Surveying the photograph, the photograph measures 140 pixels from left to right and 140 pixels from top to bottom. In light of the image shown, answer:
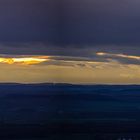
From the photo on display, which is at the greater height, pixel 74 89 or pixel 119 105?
pixel 119 105

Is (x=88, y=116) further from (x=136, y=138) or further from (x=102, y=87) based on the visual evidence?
(x=136, y=138)

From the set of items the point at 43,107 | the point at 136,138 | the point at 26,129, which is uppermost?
the point at 43,107

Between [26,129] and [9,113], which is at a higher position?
[9,113]

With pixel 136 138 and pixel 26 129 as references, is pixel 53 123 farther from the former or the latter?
pixel 136 138

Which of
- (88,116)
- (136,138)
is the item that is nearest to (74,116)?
(88,116)

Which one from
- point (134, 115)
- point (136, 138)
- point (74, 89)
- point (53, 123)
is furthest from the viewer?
point (134, 115)

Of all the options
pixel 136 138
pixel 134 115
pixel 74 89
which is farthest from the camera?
pixel 134 115

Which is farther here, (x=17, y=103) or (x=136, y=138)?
(x=17, y=103)

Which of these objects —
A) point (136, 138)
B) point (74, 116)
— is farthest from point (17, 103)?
point (136, 138)

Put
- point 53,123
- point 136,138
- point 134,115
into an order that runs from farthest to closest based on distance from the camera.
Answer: point 134,115
point 53,123
point 136,138
